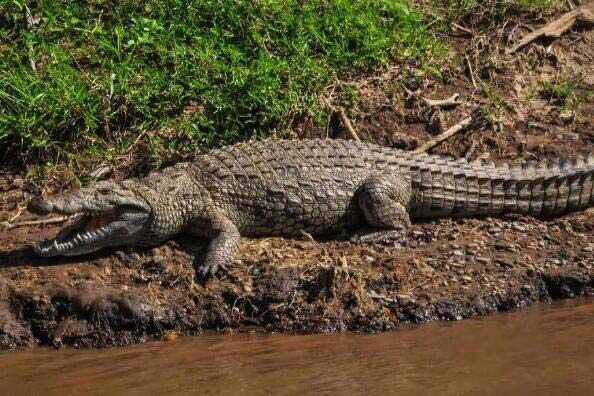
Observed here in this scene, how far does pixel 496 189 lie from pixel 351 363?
7.95 ft

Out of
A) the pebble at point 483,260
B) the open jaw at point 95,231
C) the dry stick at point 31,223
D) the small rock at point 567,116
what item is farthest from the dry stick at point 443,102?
the dry stick at point 31,223

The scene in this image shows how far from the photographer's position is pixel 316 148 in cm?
758

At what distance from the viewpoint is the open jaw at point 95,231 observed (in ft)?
22.2

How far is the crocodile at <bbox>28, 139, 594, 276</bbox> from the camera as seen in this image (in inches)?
276

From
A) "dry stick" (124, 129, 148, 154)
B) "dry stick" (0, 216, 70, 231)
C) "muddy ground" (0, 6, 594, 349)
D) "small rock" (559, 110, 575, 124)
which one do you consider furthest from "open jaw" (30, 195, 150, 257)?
"small rock" (559, 110, 575, 124)

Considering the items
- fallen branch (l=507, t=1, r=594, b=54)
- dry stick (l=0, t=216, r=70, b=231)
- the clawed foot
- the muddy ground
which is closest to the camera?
the muddy ground

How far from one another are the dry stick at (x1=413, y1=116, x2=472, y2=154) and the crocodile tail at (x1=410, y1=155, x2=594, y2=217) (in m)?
0.61

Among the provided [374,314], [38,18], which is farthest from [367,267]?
[38,18]

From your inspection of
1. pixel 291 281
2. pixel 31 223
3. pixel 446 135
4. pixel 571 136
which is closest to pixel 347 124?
pixel 446 135

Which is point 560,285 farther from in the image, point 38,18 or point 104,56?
point 38,18

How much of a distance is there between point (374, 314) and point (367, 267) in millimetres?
541

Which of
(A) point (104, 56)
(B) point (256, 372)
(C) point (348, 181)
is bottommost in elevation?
(B) point (256, 372)

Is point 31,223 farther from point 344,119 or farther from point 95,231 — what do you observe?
point 344,119

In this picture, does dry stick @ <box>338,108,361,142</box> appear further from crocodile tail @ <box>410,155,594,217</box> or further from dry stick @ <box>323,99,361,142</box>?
crocodile tail @ <box>410,155,594,217</box>
